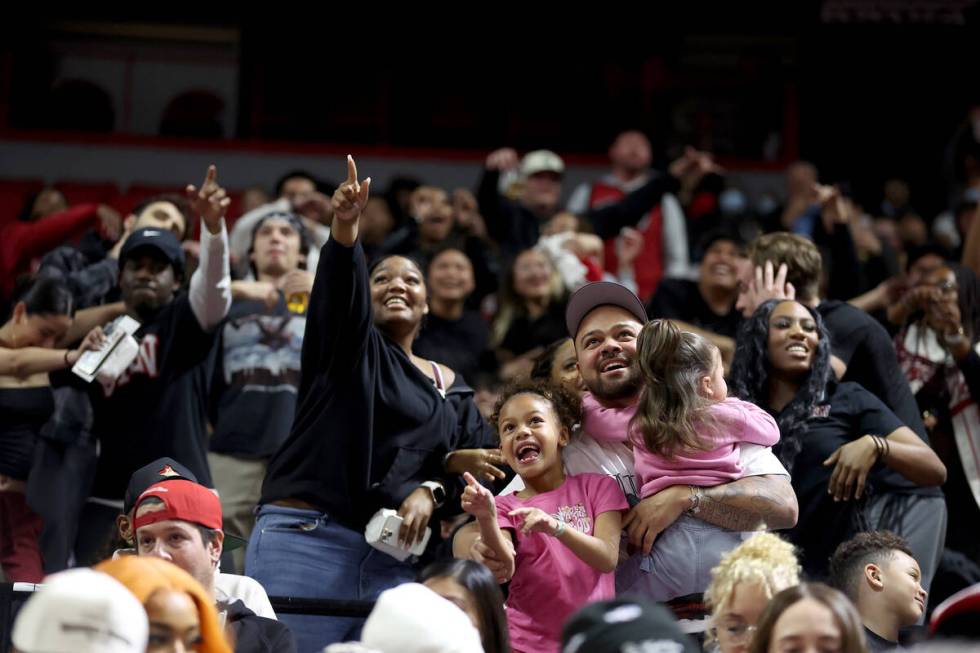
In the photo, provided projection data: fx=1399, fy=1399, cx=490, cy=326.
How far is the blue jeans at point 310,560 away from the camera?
4609 millimetres

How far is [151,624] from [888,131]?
473 inches

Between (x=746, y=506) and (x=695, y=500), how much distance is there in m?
0.15

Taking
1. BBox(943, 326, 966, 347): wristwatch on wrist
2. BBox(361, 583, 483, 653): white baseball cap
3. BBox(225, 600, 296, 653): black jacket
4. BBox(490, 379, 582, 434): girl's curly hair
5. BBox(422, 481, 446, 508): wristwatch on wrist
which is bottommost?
BBox(225, 600, 296, 653): black jacket

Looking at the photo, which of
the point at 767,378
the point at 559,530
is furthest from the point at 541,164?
the point at 559,530

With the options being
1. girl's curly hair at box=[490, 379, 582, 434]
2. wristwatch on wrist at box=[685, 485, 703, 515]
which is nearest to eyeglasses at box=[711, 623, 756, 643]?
wristwatch on wrist at box=[685, 485, 703, 515]

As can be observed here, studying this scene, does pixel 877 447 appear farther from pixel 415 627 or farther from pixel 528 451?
pixel 415 627

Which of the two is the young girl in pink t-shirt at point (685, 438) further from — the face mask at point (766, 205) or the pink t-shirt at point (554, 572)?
the face mask at point (766, 205)

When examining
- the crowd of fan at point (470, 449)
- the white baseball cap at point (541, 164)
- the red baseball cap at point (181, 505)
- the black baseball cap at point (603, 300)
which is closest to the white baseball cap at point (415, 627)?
the crowd of fan at point (470, 449)

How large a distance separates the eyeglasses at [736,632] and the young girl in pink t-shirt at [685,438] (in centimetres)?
41

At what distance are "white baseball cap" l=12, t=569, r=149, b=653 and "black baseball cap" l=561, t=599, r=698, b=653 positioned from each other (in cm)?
93

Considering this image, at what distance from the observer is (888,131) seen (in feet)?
45.5

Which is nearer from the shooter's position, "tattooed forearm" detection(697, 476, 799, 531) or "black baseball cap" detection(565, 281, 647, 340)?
"tattooed forearm" detection(697, 476, 799, 531)

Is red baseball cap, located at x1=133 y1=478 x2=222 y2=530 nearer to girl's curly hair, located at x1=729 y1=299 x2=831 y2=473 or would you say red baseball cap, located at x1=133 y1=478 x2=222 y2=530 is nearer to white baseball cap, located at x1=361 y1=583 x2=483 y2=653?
white baseball cap, located at x1=361 y1=583 x2=483 y2=653

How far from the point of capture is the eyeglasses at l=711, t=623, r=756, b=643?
12.1 feet
